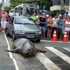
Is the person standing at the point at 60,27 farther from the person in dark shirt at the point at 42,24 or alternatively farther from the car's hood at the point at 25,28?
the car's hood at the point at 25,28

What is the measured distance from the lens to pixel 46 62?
1207 centimetres

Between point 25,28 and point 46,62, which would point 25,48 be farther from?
point 25,28

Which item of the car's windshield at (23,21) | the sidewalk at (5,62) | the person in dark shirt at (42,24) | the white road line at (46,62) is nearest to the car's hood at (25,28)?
the car's windshield at (23,21)

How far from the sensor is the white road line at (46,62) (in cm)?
1097

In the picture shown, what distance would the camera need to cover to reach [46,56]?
1366 cm

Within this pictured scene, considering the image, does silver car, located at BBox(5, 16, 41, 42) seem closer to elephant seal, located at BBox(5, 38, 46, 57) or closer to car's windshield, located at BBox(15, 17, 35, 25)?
car's windshield, located at BBox(15, 17, 35, 25)

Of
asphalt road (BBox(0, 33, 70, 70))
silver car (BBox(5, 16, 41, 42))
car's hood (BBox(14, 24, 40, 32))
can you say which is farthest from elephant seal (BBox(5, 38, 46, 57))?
car's hood (BBox(14, 24, 40, 32))

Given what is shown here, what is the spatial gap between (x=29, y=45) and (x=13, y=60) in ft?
6.36

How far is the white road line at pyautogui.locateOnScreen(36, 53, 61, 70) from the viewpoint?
1097 cm

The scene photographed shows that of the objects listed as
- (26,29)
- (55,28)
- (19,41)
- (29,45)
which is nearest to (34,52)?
(29,45)

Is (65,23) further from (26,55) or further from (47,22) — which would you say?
(26,55)

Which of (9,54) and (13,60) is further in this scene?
(9,54)

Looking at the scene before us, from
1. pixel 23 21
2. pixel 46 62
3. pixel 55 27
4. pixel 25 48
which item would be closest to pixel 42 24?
pixel 55 27

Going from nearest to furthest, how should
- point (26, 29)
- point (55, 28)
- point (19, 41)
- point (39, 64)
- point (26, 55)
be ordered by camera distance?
1. point (39, 64)
2. point (26, 55)
3. point (19, 41)
4. point (26, 29)
5. point (55, 28)
